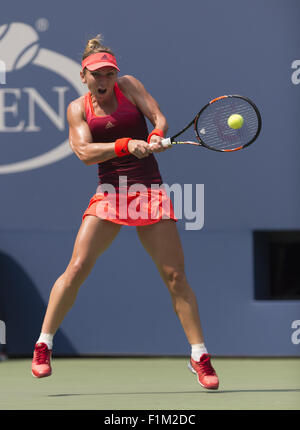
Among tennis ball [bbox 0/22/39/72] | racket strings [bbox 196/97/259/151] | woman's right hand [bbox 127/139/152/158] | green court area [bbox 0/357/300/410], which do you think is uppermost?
tennis ball [bbox 0/22/39/72]

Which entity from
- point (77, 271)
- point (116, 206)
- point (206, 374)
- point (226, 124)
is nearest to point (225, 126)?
point (226, 124)

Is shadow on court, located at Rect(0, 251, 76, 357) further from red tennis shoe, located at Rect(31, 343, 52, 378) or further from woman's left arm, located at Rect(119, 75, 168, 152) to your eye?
woman's left arm, located at Rect(119, 75, 168, 152)

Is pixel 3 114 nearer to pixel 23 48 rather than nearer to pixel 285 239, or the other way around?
pixel 23 48

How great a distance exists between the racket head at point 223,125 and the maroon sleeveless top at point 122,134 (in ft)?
0.88

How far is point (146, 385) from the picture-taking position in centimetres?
459

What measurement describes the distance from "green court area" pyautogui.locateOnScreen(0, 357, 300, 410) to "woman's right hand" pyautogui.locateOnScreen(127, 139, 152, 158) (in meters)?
1.02

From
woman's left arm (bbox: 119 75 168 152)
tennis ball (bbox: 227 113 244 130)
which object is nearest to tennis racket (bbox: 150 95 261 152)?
tennis ball (bbox: 227 113 244 130)

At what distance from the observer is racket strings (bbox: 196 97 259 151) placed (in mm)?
4328

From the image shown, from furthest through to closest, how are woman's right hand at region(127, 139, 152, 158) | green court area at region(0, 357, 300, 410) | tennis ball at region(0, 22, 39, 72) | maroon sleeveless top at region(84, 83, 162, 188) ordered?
tennis ball at region(0, 22, 39, 72)
maroon sleeveless top at region(84, 83, 162, 188)
woman's right hand at region(127, 139, 152, 158)
green court area at region(0, 357, 300, 410)

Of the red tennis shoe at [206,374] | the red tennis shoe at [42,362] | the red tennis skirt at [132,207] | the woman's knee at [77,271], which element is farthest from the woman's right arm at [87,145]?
the red tennis shoe at [206,374]

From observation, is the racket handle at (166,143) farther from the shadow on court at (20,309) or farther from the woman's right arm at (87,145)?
the shadow on court at (20,309)

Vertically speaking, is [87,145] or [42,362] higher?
[87,145]

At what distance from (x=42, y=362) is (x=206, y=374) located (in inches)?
28.0

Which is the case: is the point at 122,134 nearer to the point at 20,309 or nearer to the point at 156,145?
the point at 156,145
